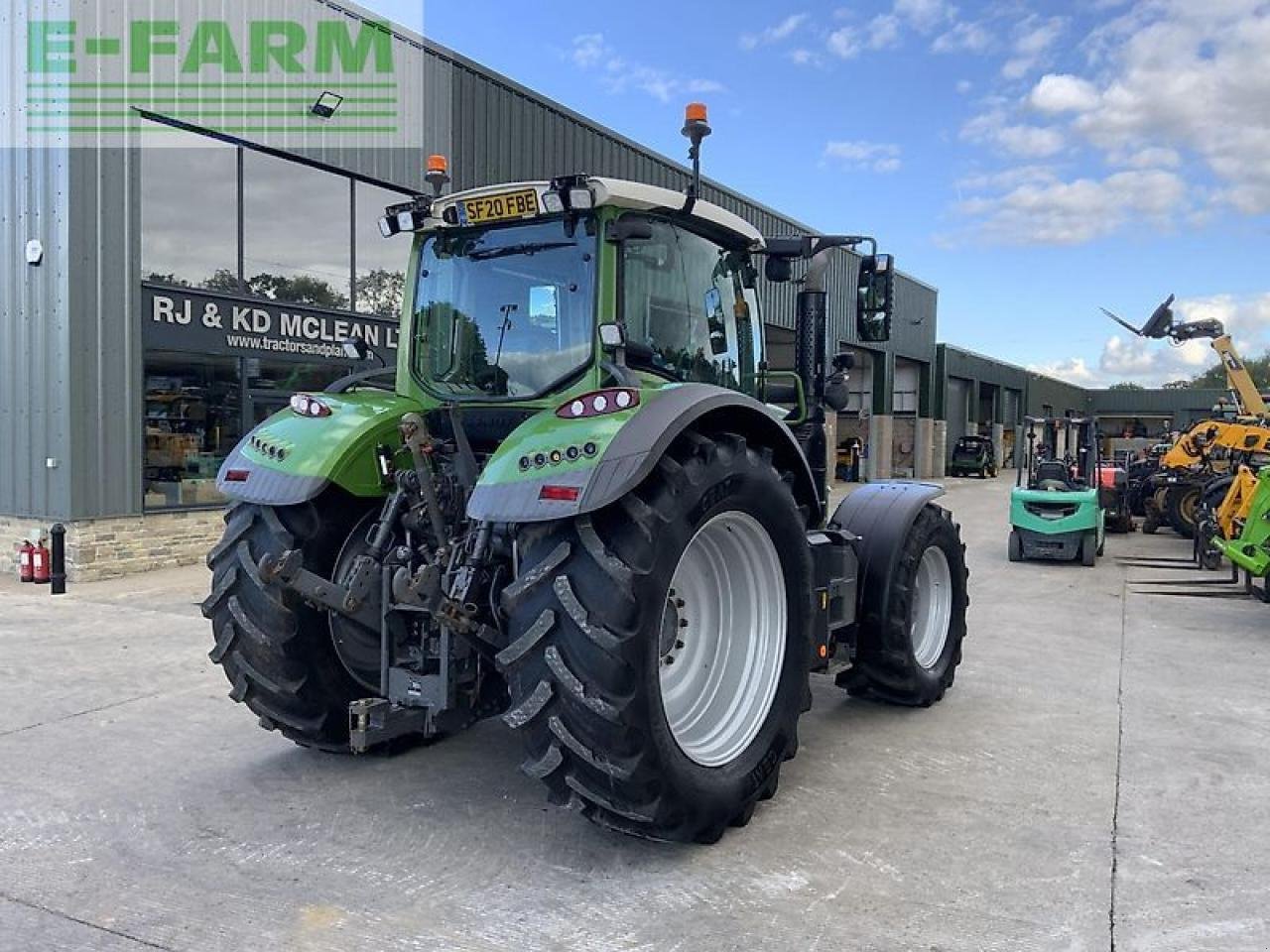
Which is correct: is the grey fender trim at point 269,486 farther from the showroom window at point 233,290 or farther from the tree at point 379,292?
the tree at point 379,292

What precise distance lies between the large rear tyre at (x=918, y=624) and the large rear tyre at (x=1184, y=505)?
38.6 ft

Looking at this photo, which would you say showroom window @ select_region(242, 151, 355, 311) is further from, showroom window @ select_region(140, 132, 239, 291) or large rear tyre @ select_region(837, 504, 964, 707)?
large rear tyre @ select_region(837, 504, 964, 707)

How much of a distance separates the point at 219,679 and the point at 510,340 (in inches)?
132

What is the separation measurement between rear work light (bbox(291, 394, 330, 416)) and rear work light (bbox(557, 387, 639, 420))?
1.31 metres

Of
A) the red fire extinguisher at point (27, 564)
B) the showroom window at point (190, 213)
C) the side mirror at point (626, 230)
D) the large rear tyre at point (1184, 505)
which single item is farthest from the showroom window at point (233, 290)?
the large rear tyre at point (1184, 505)

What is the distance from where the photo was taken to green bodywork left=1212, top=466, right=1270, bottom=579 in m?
8.83

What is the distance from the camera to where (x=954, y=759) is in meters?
4.79

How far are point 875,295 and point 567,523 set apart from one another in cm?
252

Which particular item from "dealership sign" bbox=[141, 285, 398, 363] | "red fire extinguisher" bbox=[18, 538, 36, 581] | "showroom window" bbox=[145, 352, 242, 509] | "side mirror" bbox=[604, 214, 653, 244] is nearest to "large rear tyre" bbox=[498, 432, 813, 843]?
"side mirror" bbox=[604, 214, 653, 244]

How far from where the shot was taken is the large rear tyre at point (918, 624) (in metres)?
5.32

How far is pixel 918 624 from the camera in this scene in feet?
19.6

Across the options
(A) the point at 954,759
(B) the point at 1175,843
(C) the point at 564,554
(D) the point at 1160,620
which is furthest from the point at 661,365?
(D) the point at 1160,620

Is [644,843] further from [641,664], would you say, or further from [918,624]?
[918,624]

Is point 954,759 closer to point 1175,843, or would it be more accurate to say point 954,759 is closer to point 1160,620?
point 1175,843
